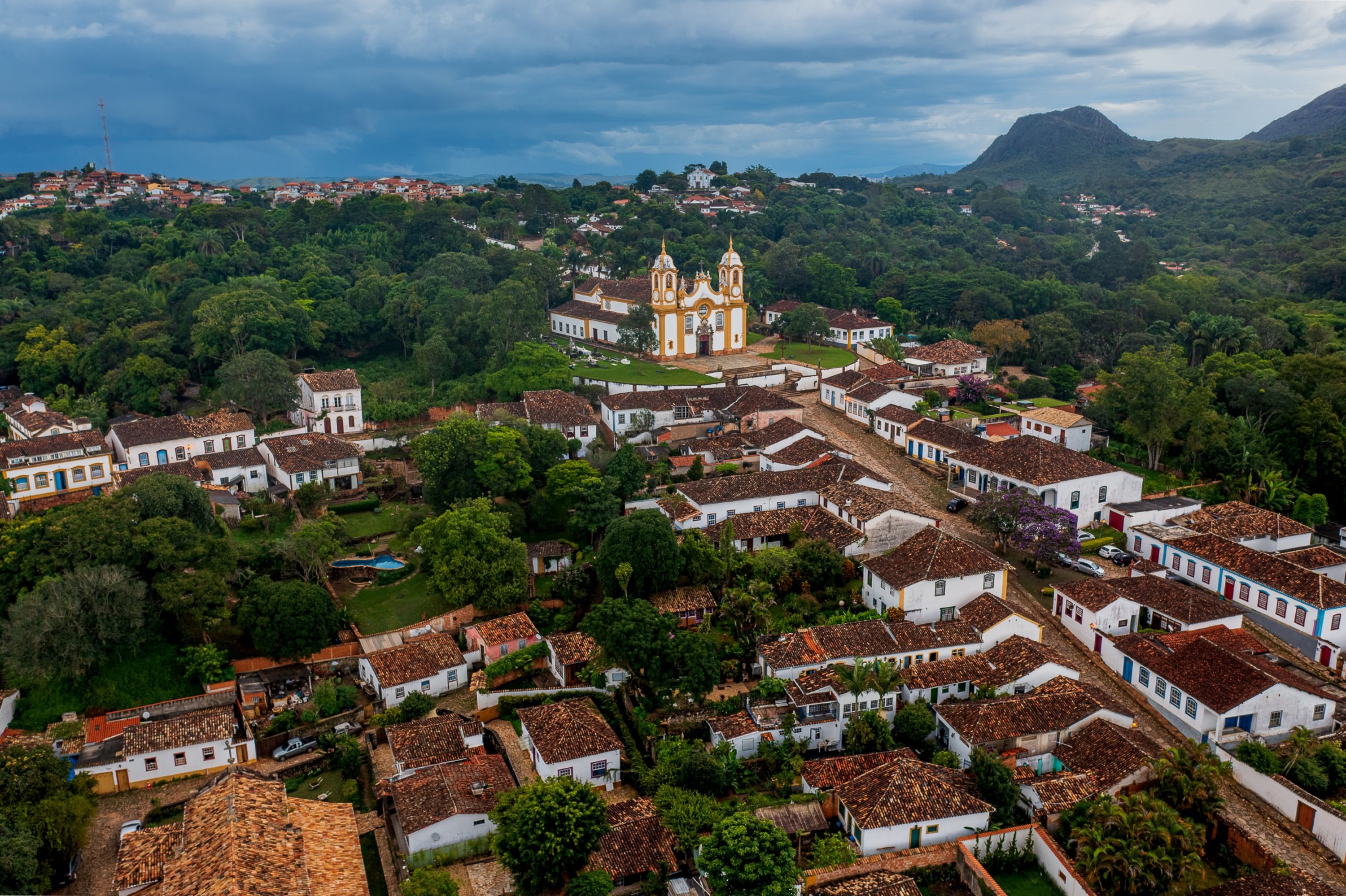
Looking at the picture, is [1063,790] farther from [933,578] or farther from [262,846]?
[262,846]

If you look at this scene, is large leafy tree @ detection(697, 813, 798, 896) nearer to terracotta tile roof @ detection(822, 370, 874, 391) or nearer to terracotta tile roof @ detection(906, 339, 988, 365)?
terracotta tile roof @ detection(822, 370, 874, 391)

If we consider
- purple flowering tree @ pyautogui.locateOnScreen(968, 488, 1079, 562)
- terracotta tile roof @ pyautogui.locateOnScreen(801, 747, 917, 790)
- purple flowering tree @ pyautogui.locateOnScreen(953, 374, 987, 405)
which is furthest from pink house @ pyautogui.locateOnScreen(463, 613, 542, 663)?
purple flowering tree @ pyautogui.locateOnScreen(953, 374, 987, 405)

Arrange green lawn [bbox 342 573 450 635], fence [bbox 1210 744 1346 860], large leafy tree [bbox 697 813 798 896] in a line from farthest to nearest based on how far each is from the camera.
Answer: green lawn [bbox 342 573 450 635], fence [bbox 1210 744 1346 860], large leafy tree [bbox 697 813 798 896]

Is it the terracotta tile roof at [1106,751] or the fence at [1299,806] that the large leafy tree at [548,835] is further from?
the fence at [1299,806]

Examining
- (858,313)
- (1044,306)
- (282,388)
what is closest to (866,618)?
(282,388)

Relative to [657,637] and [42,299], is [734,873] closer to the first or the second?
[657,637]

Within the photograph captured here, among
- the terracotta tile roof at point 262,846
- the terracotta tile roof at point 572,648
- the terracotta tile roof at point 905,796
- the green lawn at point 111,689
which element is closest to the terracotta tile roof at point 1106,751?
the terracotta tile roof at point 905,796
